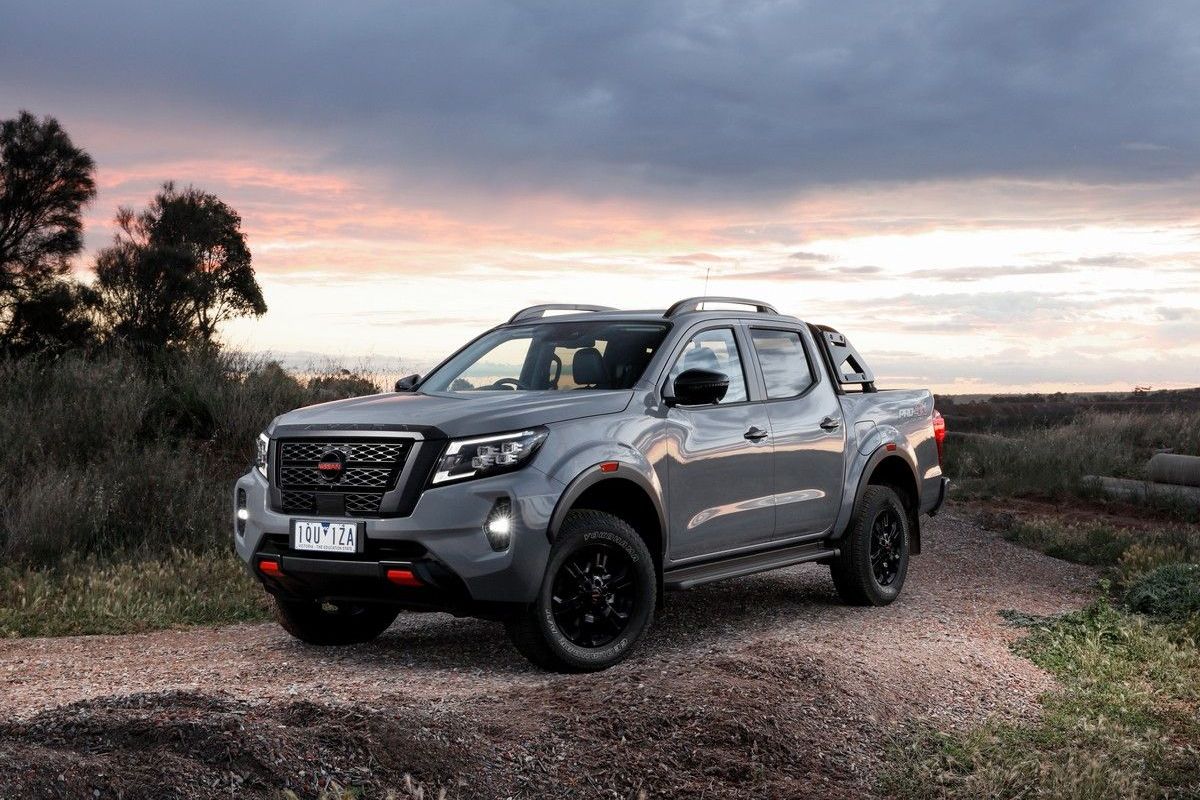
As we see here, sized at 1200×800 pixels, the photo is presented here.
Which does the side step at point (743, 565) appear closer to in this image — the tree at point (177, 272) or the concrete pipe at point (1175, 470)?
the concrete pipe at point (1175, 470)

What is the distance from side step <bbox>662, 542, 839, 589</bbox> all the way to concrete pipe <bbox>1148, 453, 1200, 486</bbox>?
12.6 meters

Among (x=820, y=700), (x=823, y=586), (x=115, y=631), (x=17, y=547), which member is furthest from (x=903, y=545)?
(x=17, y=547)

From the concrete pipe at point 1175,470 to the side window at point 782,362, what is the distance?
505 inches

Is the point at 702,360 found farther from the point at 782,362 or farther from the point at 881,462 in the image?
the point at 881,462

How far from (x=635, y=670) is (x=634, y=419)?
1.43 metres

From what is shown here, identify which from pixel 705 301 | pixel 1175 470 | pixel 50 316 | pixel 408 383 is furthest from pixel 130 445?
pixel 50 316

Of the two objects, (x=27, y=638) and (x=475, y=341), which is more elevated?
(x=475, y=341)

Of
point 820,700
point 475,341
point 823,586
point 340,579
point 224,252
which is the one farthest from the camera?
point 224,252

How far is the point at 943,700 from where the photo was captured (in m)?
6.91

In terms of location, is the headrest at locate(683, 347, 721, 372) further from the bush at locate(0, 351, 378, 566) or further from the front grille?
the bush at locate(0, 351, 378, 566)

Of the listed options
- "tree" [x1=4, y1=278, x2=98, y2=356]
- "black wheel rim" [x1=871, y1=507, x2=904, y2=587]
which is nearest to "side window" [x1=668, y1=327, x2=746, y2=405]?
"black wheel rim" [x1=871, y1=507, x2=904, y2=587]

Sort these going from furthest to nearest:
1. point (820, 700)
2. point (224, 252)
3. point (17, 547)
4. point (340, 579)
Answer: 1. point (224, 252)
2. point (17, 547)
3. point (340, 579)
4. point (820, 700)

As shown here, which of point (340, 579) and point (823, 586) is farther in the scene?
point (823, 586)

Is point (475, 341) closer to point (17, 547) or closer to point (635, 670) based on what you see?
point (635, 670)
